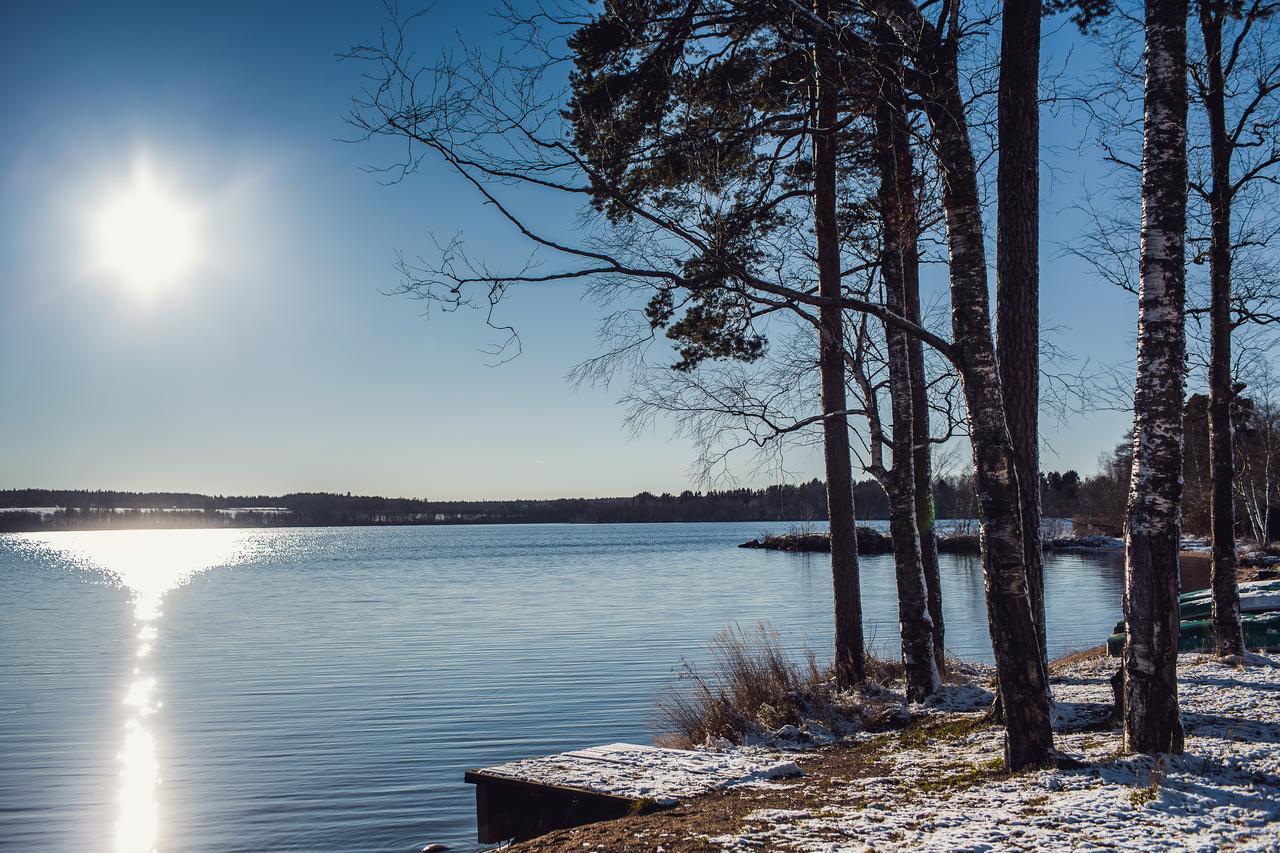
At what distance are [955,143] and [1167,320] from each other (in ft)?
6.81

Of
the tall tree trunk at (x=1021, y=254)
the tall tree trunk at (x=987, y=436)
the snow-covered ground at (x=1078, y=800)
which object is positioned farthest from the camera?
the tall tree trunk at (x=1021, y=254)

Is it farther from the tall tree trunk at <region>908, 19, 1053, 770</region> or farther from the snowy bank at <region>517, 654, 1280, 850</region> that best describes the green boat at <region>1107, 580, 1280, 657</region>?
the tall tree trunk at <region>908, 19, 1053, 770</region>

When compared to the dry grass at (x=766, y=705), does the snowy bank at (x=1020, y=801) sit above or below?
above

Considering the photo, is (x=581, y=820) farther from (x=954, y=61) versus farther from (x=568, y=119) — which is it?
(x=568, y=119)

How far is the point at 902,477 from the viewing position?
38.1 ft

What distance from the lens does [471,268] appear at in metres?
7.92

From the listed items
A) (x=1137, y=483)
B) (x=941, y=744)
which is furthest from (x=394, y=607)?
(x=1137, y=483)

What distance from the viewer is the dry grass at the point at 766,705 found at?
10938 mm

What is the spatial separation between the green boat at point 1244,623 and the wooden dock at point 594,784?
25.7ft

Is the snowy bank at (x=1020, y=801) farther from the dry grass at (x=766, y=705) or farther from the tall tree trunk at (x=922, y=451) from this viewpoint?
the tall tree trunk at (x=922, y=451)

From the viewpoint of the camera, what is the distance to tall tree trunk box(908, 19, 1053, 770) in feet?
21.7

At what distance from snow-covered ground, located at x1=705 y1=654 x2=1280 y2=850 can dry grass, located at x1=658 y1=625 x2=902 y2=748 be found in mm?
3050

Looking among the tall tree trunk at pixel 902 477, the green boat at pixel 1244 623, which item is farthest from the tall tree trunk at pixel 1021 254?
the green boat at pixel 1244 623

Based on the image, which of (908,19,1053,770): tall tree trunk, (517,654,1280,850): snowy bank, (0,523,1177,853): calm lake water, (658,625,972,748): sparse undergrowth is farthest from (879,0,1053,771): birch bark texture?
(0,523,1177,853): calm lake water
